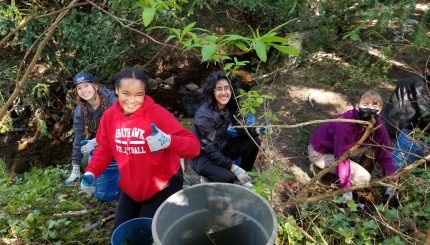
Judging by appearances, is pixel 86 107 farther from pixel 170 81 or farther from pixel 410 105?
pixel 170 81

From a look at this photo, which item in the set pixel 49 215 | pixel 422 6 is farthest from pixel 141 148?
pixel 422 6

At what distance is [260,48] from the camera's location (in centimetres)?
119

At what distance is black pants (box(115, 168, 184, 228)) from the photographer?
2.59m

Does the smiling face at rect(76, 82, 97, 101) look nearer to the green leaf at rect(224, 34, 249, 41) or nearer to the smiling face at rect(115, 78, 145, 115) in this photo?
the smiling face at rect(115, 78, 145, 115)

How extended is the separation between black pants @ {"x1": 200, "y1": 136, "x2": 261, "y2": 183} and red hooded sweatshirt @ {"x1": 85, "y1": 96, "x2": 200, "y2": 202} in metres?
0.94

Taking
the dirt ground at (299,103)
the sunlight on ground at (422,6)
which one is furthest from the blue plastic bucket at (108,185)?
the sunlight on ground at (422,6)

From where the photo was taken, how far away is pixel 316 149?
3.94 m

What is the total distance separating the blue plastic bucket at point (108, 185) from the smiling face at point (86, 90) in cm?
74

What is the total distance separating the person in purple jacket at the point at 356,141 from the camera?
341 cm

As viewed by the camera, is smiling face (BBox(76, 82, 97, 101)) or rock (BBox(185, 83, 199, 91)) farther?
rock (BBox(185, 83, 199, 91))

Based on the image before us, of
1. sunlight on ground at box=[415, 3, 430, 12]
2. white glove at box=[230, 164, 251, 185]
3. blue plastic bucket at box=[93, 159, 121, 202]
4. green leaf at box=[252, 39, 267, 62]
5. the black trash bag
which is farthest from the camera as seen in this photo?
sunlight on ground at box=[415, 3, 430, 12]

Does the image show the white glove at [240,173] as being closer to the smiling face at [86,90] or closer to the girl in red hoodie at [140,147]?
the girl in red hoodie at [140,147]

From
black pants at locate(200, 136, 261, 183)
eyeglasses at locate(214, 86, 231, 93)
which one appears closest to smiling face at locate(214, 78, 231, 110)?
eyeglasses at locate(214, 86, 231, 93)

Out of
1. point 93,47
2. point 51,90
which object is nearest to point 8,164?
point 51,90
